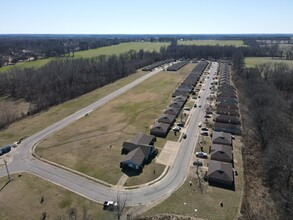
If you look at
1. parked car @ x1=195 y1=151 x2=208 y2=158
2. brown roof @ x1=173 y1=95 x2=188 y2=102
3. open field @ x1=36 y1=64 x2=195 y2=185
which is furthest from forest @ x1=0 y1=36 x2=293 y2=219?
brown roof @ x1=173 y1=95 x2=188 y2=102

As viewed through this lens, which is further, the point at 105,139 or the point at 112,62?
the point at 112,62

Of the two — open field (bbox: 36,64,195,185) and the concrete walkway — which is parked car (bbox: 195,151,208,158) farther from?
the concrete walkway

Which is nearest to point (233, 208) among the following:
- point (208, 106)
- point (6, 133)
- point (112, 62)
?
point (208, 106)

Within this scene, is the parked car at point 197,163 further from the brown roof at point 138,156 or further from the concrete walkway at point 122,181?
the concrete walkway at point 122,181

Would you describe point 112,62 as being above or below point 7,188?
above

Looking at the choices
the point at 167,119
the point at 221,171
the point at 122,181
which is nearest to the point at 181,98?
the point at 167,119

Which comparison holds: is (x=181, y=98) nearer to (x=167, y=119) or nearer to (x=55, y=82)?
(x=167, y=119)

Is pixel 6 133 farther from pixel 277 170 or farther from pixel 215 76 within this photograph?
pixel 215 76
